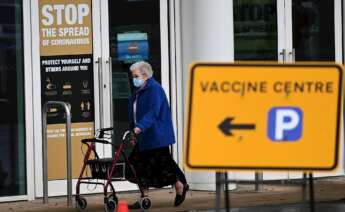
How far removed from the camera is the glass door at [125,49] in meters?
12.0

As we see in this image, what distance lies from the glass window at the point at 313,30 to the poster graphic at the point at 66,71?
9.64 ft

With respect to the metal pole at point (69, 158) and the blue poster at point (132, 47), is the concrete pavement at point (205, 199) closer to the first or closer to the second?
the metal pole at point (69, 158)

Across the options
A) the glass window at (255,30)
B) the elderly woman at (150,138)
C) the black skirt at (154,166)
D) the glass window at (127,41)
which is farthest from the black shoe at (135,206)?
the glass window at (255,30)

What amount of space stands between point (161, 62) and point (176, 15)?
0.63 metres

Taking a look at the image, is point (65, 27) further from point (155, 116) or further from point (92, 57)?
point (155, 116)

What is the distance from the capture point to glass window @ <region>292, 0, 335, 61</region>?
13070 mm

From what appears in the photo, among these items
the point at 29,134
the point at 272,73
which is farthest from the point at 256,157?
the point at 29,134

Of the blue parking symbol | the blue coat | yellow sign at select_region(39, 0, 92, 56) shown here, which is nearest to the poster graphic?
yellow sign at select_region(39, 0, 92, 56)

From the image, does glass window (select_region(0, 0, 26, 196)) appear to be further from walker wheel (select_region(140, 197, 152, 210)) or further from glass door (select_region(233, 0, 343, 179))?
glass door (select_region(233, 0, 343, 179))

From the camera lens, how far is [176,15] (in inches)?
487

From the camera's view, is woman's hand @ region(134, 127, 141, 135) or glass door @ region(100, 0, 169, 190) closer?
A: woman's hand @ region(134, 127, 141, 135)

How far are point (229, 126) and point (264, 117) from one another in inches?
8.9

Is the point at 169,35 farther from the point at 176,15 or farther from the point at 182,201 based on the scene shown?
the point at 182,201

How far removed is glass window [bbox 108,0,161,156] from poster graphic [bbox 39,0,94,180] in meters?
0.32
